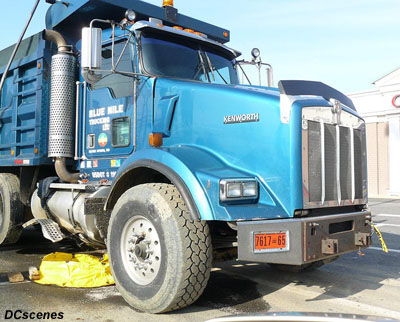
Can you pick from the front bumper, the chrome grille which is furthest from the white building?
the front bumper

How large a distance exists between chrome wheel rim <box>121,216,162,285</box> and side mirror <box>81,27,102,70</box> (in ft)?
5.40

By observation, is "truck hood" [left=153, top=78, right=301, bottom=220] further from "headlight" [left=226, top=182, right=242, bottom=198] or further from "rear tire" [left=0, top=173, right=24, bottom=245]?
"rear tire" [left=0, top=173, right=24, bottom=245]

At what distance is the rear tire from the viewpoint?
21.0 ft

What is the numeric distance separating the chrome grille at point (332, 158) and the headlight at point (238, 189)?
1.44ft

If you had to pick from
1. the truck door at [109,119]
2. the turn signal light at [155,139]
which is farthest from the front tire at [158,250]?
the truck door at [109,119]

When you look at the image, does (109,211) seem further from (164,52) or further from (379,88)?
(379,88)

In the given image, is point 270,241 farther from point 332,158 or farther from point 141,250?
point 141,250

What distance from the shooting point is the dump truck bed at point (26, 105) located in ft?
19.8

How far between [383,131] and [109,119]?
20.1 meters

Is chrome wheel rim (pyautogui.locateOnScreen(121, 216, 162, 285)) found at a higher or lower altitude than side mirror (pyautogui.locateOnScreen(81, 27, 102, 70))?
lower

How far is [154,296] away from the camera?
3.65m

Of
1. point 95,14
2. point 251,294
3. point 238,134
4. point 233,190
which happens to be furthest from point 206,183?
point 95,14

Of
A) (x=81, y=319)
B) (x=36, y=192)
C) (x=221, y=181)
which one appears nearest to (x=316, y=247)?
(x=221, y=181)

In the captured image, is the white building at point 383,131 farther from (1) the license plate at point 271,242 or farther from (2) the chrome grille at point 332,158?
(1) the license plate at point 271,242
